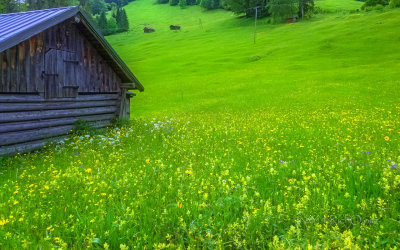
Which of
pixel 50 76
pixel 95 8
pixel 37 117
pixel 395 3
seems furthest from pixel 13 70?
pixel 95 8

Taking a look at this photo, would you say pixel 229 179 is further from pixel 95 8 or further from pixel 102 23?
pixel 95 8

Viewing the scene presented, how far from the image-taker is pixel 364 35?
2053 inches

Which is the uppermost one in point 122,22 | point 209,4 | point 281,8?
point 209,4

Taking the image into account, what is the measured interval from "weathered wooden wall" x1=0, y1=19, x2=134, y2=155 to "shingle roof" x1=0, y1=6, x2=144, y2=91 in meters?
0.52

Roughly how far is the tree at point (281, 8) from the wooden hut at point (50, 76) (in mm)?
82851

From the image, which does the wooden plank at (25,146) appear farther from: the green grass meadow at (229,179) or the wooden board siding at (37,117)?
the green grass meadow at (229,179)

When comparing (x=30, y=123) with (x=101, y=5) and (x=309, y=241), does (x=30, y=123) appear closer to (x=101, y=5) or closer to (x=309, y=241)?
(x=309, y=241)

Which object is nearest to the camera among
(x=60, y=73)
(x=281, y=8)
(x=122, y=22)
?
(x=60, y=73)

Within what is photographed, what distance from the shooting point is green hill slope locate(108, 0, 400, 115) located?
24062 mm

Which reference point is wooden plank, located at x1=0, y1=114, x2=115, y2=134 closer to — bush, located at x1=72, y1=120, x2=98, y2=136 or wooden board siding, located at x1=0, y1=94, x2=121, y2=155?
wooden board siding, located at x1=0, y1=94, x2=121, y2=155

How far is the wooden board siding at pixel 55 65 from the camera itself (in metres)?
9.81

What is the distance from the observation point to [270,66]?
41.8 metres

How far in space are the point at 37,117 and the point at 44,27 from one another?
3.38 metres

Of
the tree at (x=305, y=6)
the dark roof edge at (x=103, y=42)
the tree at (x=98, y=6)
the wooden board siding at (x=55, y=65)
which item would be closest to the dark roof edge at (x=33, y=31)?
the dark roof edge at (x=103, y=42)
